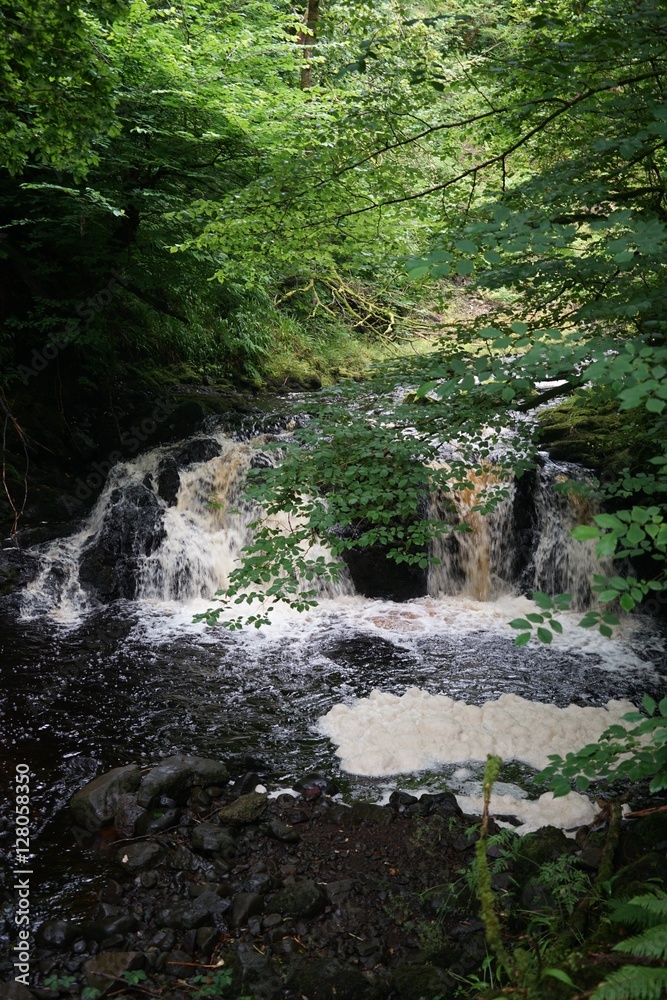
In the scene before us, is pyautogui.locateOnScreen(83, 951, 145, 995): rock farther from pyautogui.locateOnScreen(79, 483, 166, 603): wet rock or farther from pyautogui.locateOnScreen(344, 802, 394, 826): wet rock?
pyautogui.locateOnScreen(79, 483, 166, 603): wet rock

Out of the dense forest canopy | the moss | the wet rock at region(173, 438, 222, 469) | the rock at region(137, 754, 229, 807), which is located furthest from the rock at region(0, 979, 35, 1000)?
the moss

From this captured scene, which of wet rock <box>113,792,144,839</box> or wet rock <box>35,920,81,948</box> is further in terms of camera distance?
wet rock <box>113,792,144,839</box>

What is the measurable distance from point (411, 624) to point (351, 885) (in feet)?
14.9

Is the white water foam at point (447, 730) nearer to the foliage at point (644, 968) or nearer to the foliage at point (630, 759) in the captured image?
the foliage at point (630, 759)

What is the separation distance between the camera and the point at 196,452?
32.5ft

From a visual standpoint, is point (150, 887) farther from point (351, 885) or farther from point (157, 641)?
point (157, 641)

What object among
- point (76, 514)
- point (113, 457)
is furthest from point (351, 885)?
point (113, 457)

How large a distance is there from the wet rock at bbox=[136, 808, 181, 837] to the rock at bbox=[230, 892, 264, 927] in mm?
842

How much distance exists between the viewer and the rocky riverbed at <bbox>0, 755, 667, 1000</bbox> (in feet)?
10.2

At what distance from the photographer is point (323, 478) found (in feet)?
15.0

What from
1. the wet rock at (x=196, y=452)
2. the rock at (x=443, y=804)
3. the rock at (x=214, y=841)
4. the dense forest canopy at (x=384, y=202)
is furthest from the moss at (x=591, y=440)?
the rock at (x=214, y=841)

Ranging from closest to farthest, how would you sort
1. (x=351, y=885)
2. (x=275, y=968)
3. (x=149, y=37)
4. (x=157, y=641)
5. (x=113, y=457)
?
(x=275, y=968)
(x=351, y=885)
(x=149, y=37)
(x=157, y=641)
(x=113, y=457)

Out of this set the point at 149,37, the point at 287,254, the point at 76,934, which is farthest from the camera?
the point at 149,37

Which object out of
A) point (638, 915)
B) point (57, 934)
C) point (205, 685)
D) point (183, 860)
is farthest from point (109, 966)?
point (205, 685)
